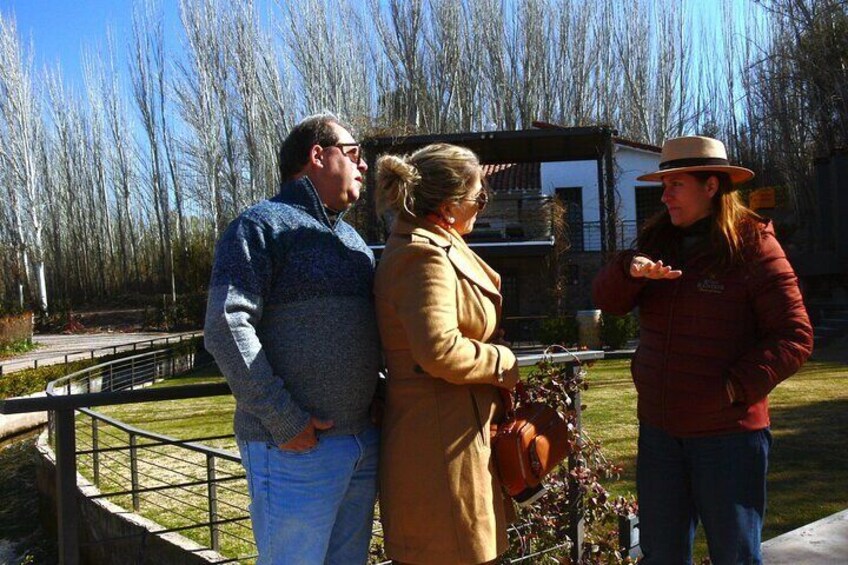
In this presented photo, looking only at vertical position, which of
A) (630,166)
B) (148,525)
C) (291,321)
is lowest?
(148,525)

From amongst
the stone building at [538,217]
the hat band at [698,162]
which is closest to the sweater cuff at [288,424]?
the hat band at [698,162]

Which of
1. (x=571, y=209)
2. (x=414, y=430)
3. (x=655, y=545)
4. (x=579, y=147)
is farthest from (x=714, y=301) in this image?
(x=571, y=209)

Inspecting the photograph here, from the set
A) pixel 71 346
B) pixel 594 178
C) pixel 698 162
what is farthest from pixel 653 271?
pixel 594 178

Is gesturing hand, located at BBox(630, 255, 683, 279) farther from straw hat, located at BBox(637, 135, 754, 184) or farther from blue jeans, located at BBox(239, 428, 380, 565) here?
blue jeans, located at BBox(239, 428, 380, 565)

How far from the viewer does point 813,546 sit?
3.73 meters

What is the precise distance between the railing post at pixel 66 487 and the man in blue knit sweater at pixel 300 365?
594mm

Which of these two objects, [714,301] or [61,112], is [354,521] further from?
[61,112]

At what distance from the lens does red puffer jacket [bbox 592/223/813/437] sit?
8.05 feet

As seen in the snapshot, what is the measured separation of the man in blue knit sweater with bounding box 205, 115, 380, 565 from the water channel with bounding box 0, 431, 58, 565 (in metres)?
7.48

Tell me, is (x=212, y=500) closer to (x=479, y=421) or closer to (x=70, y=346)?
(x=479, y=421)

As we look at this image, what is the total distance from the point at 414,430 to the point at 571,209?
28.5 metres

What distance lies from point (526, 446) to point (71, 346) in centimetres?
2718

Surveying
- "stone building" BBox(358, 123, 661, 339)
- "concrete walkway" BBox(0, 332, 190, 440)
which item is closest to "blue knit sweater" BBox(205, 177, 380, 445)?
"concrete walkway" BBox(0, 332, 190, 440)

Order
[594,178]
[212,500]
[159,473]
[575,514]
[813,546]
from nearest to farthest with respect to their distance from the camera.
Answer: [575,514] → [813,546] → [212,500] → [159,473] → [594,178]
